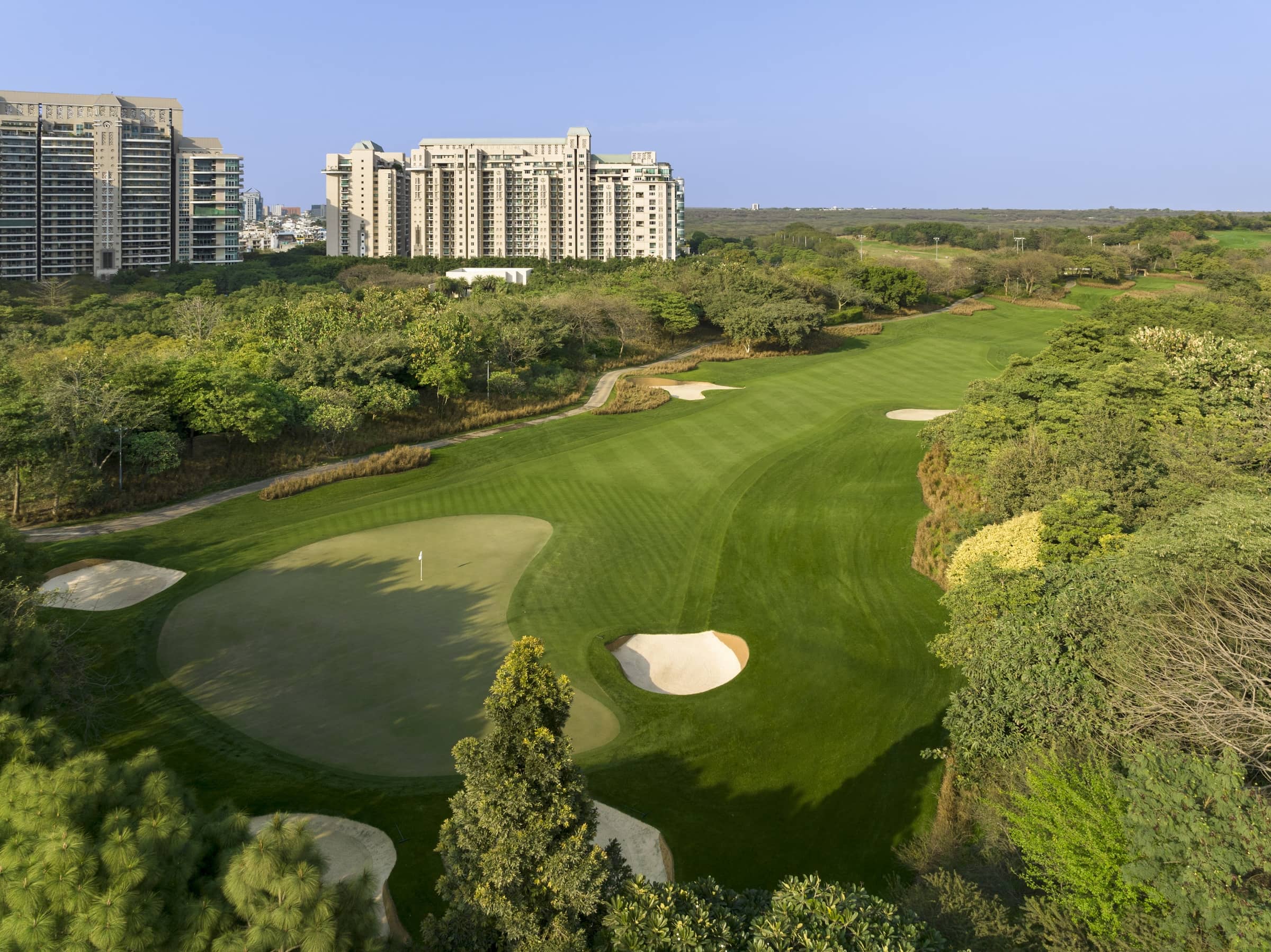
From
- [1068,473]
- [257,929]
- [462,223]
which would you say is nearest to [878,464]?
[1068,473]

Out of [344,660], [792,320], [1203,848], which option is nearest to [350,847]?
[344,660]

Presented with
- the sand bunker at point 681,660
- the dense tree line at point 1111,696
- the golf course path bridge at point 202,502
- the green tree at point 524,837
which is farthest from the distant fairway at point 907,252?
the green tree at point 524,837

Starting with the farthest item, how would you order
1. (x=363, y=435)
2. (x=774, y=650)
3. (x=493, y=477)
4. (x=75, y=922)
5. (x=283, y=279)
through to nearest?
1. (x=283, y=279)
2. (x=363, y=435)
3. (x=493, y=477)
4. (x=774, y=650)
5. (x=75, y=922)

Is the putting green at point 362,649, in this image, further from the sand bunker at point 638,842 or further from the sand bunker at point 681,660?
the sand bunker at point 638,842

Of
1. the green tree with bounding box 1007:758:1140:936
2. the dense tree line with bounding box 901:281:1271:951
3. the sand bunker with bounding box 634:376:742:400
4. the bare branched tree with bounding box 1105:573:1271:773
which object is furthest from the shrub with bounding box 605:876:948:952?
the sand bunker with bounding box 634:376:742:400

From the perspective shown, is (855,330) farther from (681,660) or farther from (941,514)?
(681,660)

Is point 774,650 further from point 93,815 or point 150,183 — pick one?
point 150,183
